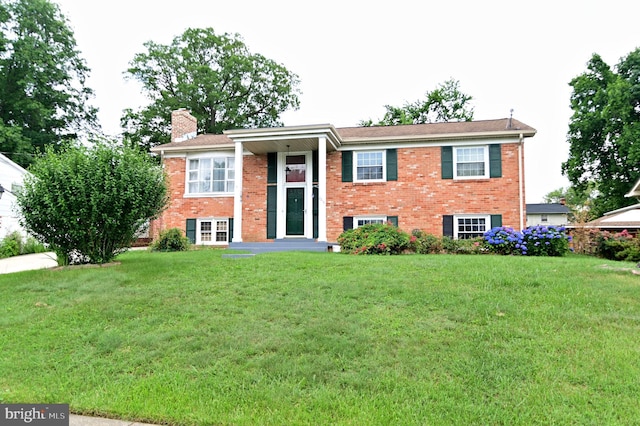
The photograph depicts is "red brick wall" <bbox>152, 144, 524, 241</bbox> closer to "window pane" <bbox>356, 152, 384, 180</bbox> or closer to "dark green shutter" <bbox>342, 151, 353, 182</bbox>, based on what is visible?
"dark green shutter" <bbox>342, 151, 353, 182</bbox>

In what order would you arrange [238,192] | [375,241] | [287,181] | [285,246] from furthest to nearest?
[287,181] → [238,192] → [285,246] → [375,241]

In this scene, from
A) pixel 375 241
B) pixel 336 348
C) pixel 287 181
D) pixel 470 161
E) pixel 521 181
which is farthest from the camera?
pixel 287 181

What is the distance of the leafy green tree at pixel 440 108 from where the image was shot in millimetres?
30266

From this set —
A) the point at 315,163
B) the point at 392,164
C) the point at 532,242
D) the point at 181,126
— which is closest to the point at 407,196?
the point at 392,164

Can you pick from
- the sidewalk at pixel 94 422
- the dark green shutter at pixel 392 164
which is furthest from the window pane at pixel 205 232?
the sidewalk at pixel 94 422

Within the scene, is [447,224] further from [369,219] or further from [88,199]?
[88,199]

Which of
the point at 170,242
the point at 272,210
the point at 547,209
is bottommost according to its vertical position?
the point at 170,242

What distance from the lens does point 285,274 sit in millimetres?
7047

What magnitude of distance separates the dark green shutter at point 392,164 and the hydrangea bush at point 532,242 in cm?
458

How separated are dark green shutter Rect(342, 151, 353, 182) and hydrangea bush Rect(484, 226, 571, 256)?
5.78 m

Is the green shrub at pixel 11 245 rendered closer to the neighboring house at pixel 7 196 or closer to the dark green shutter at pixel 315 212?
the neighboring house at pixel 7 196

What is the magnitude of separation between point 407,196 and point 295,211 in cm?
444

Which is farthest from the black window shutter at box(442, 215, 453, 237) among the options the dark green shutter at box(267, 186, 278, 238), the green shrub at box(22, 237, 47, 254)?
the green shrub at box(22, 237, 47, 254)

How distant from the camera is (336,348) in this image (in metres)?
3.88
